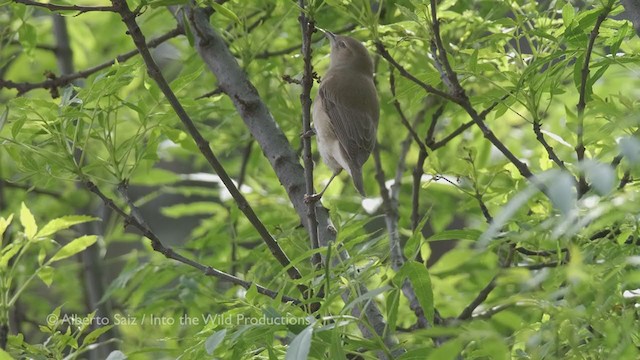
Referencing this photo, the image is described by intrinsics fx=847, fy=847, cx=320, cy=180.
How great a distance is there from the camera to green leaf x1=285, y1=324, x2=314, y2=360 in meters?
1.37

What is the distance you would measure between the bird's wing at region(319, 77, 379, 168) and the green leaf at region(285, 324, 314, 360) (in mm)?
2114

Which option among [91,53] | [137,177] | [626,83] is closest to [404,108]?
[626,83]

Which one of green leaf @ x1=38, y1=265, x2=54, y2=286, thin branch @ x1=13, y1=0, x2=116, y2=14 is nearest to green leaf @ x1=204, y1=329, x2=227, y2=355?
thin branch @ x1=13, y1=0, x2=116, y2=14

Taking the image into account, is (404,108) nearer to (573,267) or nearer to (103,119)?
(103,119)

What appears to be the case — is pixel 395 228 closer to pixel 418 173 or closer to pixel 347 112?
pixel 418 173

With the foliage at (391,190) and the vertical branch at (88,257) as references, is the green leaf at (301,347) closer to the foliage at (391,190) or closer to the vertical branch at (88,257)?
the foliage at (391,190)

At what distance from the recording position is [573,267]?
118 centimetres

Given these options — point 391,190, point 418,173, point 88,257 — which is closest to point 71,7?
point 418,173

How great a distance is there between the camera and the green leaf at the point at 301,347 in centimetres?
137

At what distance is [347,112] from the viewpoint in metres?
3.69

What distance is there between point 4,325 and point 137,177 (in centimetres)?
175

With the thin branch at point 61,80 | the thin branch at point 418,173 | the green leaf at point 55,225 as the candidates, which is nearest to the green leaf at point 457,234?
the thin branch at point 418,173

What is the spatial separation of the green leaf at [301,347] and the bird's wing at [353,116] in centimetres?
211

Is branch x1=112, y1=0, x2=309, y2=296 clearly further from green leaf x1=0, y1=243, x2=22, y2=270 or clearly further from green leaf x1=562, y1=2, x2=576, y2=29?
green leaf x1=562, y1=2, x2=576, y2=29
